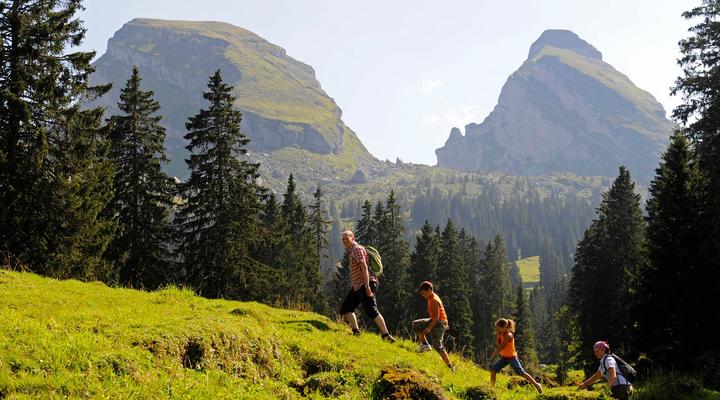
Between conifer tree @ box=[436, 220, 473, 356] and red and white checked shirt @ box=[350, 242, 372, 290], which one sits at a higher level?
red and white checked shirt @ box=[350, 242, 372, 290]

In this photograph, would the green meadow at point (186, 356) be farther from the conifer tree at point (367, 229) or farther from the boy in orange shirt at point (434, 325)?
the conifer tree at point (367, 229)

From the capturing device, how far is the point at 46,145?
20.8m

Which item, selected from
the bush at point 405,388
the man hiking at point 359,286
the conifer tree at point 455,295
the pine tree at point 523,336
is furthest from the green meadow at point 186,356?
the pine tree at point 523,336

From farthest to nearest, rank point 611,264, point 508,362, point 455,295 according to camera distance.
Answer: point 455,295, point 611,264, point 508,362

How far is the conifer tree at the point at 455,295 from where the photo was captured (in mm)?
56438

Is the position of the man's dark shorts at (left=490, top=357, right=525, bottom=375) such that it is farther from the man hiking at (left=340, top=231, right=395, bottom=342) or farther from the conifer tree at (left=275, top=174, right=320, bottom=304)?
the conifer tree at (left=275, top=174, right=320, bottom=304)

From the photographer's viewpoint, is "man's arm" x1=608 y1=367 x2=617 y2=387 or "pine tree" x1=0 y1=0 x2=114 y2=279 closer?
"man's arm" x1=608 y1=367 x2=617 y2=387

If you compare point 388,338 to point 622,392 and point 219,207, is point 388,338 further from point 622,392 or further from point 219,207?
point 219,207

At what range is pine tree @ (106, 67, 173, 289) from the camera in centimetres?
3120

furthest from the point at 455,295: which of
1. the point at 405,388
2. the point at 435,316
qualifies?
the point at 405,388

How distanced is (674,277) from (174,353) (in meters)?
18.6

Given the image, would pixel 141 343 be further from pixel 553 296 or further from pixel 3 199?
pixel 553 296

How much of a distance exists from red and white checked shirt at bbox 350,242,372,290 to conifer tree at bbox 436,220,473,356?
4400 centimetres

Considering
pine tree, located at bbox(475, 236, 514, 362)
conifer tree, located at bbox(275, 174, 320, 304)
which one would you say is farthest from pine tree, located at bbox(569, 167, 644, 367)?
pine tree, located at bbox(475, 236, 514, 362)
